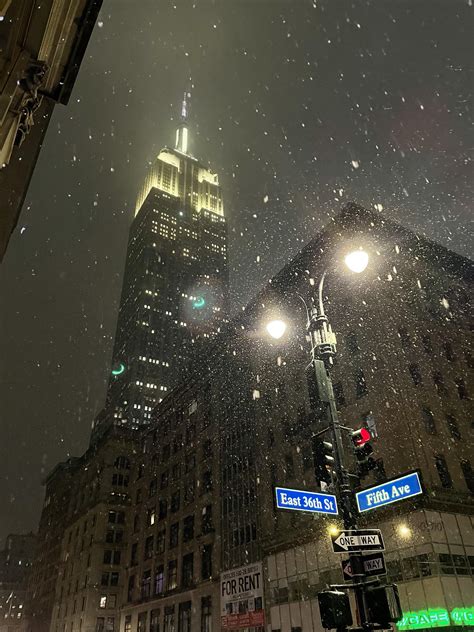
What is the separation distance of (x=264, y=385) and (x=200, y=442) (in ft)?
35.9

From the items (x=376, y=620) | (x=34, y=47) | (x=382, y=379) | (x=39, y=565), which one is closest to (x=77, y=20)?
(x=34, y=47)

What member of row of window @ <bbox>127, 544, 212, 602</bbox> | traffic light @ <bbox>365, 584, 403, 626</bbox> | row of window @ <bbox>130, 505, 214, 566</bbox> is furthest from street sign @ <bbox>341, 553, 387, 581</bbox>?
Result: row of window @ <bbox>127, 544, 212, 602</bbox>

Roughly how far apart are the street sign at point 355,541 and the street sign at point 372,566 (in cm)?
16

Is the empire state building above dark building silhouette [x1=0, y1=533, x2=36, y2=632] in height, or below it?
above

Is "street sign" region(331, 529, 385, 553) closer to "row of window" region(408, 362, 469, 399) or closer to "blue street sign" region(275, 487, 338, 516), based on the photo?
"blue street sign" region(275, 487, 338, 516)

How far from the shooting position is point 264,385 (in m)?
38.9

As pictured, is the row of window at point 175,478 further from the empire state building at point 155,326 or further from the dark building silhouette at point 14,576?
the dark building silhouette at point 14,576

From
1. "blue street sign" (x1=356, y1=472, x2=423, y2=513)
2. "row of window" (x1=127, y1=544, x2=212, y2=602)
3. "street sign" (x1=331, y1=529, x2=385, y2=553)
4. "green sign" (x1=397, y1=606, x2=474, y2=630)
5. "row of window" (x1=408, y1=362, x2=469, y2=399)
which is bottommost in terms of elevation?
"green sign" (x1=397, y1=606, x2=474, y2=630)

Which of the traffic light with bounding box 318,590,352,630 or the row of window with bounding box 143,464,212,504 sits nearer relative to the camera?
the traffic light with bounding box 318,590,352,630

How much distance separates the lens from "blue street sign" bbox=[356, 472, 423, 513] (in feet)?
26.1

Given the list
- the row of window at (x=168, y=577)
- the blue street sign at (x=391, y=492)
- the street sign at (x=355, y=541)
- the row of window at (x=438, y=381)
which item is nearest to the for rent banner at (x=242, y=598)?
the row of window at (x=168, y=577)

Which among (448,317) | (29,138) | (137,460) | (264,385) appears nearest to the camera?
(29,138)

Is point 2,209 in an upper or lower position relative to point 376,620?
upper

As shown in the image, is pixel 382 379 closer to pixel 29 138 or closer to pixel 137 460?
pixel 29 138
